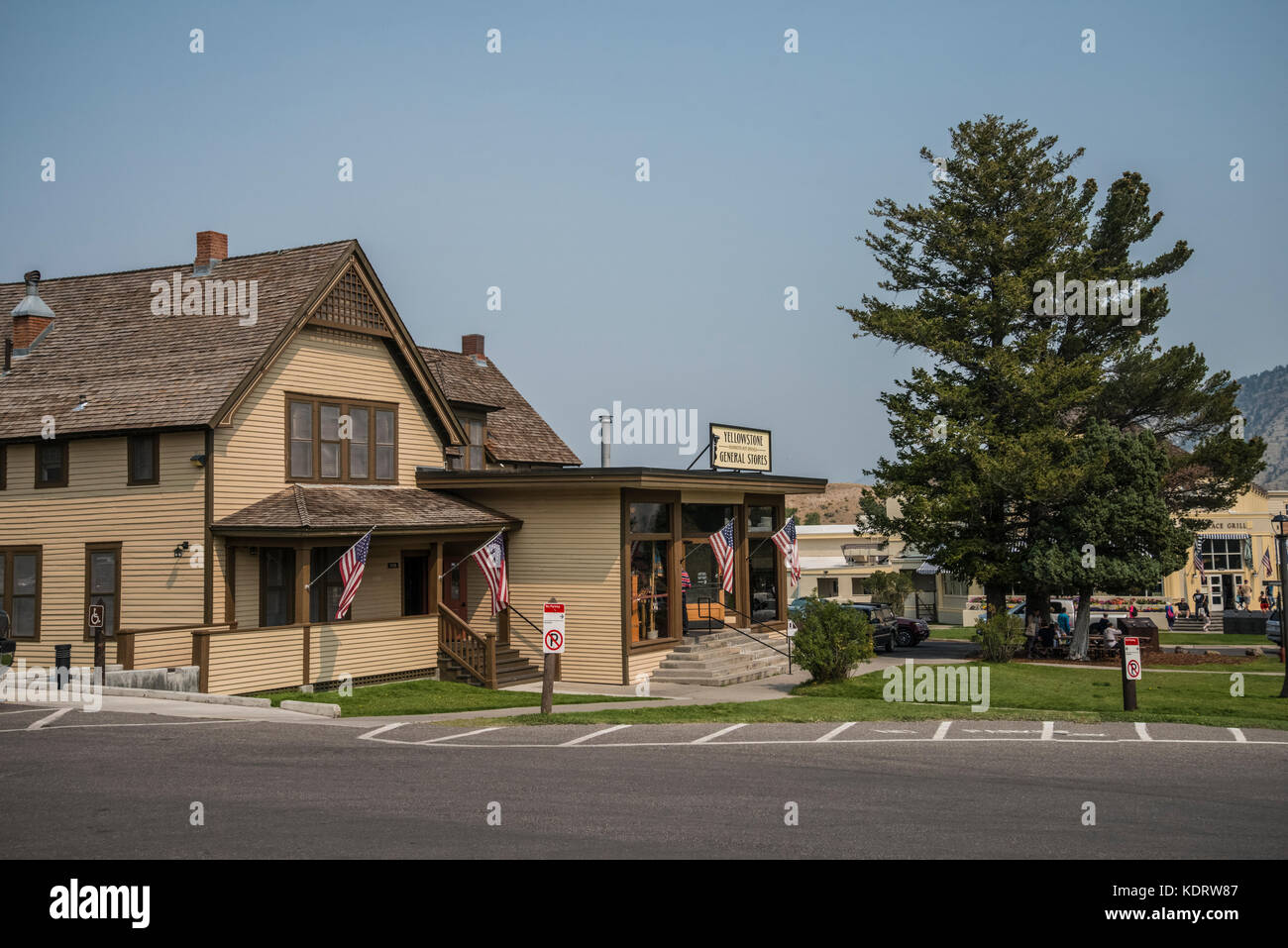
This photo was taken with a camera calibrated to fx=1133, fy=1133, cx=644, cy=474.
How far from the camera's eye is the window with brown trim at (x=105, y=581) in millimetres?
24422

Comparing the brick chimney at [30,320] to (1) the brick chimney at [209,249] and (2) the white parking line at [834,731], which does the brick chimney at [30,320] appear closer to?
(1) the brick chimney at [209,249]

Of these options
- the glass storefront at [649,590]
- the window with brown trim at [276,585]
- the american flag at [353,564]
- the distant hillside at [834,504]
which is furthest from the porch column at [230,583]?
the distant hillside at [834,504]

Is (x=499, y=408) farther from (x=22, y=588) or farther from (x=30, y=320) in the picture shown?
(x=22, y=588)

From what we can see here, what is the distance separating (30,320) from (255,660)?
40.0 feet

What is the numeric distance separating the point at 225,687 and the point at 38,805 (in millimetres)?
10352

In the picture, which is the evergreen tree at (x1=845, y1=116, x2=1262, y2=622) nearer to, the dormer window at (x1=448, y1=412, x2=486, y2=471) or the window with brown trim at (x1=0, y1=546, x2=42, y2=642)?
the dormer window at (x1=448, y1=412, x2=486, y2=471)

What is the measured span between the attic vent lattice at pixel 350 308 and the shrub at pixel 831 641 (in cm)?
1229

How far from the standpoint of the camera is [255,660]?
22.4 metres

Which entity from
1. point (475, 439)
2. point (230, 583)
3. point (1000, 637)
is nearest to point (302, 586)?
point (230, 583)

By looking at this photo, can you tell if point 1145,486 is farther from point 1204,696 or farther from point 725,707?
point 725,707

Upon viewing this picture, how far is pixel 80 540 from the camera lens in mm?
24875

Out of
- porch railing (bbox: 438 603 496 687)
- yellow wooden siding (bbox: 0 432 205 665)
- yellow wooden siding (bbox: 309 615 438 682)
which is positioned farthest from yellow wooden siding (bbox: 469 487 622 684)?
yellow wooden siding (bbox: 0 432 205 665)

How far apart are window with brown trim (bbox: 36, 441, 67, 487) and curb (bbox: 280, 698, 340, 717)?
29.5 ft
